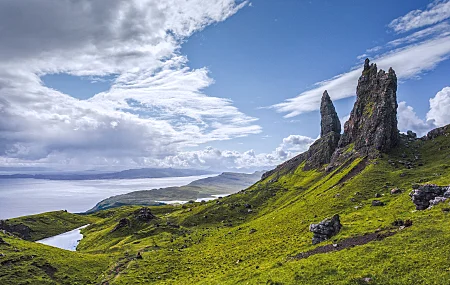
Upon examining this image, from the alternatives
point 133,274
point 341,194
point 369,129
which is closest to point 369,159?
point 369,129

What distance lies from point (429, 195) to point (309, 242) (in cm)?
2722

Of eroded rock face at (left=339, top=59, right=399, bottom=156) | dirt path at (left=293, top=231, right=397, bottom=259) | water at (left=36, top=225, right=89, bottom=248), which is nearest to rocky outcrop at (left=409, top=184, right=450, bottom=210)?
dirt path at (left=293, top=231, right=397, bottom=259)

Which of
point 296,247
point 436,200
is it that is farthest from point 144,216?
point 436,200

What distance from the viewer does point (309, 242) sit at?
60.3m

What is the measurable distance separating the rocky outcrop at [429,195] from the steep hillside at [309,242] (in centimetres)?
203

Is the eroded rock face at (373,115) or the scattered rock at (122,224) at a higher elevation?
the eroded rock face at (373,115)

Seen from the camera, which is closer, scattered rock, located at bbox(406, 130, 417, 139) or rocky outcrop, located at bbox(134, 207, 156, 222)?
rocky outcrop, located at bbox(134, 207, 156, 222)

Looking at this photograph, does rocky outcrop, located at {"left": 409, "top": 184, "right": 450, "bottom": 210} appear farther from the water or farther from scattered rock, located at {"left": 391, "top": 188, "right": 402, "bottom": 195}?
the water

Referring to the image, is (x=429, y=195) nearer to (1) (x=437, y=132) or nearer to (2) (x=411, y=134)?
(1) (x=437, y=132)

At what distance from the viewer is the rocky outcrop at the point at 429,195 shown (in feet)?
186

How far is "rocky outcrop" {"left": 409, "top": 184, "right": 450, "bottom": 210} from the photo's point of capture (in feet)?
186

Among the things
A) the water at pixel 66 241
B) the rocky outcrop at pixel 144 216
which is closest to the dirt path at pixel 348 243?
the rocky outcrop at pixel 144 216

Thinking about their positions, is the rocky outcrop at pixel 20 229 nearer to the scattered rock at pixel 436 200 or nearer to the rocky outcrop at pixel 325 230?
the rocky outcrop at pixel 325 230

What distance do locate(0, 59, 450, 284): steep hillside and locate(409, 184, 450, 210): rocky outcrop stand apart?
6.65 feet
